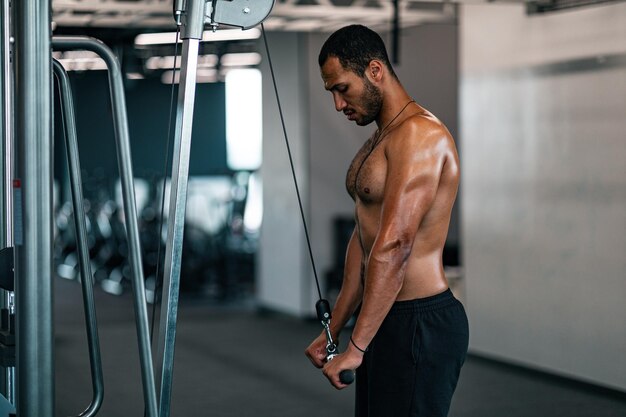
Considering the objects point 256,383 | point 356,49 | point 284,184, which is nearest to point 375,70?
point 356,49

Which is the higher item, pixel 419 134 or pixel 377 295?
pixel 419 134

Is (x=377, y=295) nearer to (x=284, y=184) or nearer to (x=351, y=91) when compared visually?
(x=351, y=91)

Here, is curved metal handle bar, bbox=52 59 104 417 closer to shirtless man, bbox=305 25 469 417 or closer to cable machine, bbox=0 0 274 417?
cable machine, bbox=0 0 274 417

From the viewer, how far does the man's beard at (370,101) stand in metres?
2.43

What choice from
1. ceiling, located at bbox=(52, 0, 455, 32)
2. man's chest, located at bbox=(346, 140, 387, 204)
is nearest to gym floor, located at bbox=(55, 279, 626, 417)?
ceiling, located at bbox=(52, 0, 455, 32)

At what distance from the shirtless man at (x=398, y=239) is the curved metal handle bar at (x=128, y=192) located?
0.44 metres

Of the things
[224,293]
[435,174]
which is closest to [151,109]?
[224,293]

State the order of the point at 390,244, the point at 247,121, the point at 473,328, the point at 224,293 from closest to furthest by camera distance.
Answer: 1. the point at 390,244
2. the point at 473,328
3. the point at 224,293
4. the point at 247,121

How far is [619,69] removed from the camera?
17.3ft

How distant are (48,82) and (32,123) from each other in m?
0.10

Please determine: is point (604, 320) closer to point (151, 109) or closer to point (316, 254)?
point (316, 254)

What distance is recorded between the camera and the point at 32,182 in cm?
200

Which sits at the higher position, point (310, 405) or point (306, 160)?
point (306, 160)

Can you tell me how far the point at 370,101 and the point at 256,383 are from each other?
11.9ft
